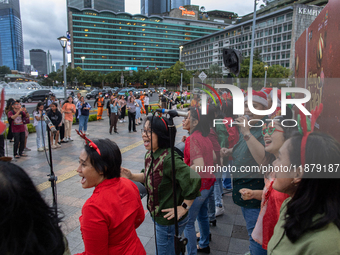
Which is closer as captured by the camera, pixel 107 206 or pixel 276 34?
pixel 107 206

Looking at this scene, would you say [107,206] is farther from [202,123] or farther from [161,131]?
[202,123]

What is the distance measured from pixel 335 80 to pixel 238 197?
177 cm

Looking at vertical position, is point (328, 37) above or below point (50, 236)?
above

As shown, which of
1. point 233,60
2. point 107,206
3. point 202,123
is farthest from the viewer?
point 233,60

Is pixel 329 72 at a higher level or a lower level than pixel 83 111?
higher

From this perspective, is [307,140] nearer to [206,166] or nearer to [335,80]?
[206,166]

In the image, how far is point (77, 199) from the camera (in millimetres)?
4797

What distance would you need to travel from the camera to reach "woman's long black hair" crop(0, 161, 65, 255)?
98 centimetres

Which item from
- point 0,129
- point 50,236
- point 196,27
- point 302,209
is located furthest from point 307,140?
point 196,27

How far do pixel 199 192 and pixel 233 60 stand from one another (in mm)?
3976

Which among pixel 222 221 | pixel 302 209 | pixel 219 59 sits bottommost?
pixel 222 221

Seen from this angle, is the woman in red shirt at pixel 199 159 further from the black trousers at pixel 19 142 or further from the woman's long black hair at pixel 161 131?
the black trousers at pixel 19 142

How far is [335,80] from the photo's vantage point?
2650mm

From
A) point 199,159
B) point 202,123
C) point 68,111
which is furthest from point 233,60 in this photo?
point 68,111
